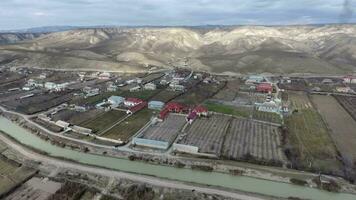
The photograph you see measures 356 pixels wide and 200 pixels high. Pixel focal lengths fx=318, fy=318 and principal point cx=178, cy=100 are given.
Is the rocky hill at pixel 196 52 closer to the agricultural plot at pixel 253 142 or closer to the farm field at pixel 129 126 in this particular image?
the farm field at pixel 129 126

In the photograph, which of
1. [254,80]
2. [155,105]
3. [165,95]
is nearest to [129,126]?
[155,105]

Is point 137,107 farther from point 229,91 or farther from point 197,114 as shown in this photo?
point 229,91

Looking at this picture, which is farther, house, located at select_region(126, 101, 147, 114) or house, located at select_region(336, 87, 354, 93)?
house, located at select_region(336, 87, 354, 93)

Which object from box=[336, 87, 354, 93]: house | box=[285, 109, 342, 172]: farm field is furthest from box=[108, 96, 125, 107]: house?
box=[336, 87, 354, 93]: house

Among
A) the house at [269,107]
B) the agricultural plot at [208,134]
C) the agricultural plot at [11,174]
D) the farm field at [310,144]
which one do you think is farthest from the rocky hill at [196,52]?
the agricultural plot at [11,174]

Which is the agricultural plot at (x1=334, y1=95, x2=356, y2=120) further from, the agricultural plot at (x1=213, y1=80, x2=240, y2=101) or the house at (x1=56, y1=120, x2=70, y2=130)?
the house at (x1=56, y1=120, x2=70, y2=130)

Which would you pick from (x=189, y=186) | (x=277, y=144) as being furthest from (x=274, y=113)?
(x=189, y=186)
